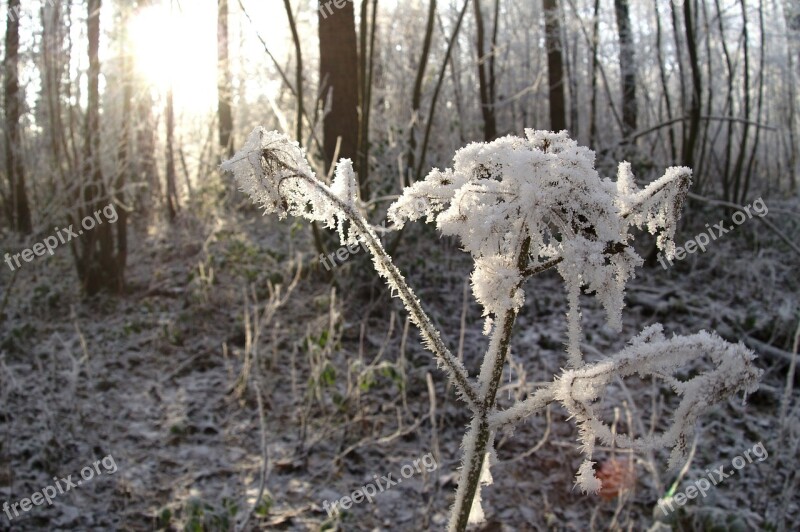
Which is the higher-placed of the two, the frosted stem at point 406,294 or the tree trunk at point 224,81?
the tree trunk at point 224,81

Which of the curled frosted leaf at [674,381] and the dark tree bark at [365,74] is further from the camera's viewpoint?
the dark tree bark at [365,74]

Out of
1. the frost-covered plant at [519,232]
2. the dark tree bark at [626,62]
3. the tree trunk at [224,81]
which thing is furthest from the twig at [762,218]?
the dark tree bark at [626,62]

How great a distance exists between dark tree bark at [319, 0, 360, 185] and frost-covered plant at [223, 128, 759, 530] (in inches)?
183

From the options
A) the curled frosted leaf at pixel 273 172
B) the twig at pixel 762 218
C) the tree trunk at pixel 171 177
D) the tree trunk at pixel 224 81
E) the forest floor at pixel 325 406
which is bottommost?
the forest floor at pixel 325 406

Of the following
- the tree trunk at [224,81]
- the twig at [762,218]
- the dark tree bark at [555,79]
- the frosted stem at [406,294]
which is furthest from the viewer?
the dark tree bark at [555,79]

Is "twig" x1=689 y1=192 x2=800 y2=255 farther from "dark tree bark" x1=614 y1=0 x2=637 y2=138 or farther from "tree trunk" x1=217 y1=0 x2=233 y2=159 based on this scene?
"dark tree bark" x1=614 y1=0 x2=637 y2=138

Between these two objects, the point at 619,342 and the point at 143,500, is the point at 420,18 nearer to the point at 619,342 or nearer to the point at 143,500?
the point at 619,342

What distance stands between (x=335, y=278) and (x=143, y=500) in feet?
8.05

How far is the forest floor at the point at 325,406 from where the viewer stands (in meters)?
3.13

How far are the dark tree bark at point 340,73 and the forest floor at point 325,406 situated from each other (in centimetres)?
112

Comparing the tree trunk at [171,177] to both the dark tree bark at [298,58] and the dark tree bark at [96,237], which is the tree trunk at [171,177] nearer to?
the dark tree bark at [96,237]

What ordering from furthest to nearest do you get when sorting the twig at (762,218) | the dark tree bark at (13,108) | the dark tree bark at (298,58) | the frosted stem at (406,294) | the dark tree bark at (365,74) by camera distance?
the dark tree bark at (13,108) → the dark tree bark at (365,74) → the twig at (762,218) → the dark tree bark at (298,58) → the frosted stem at (406,294)

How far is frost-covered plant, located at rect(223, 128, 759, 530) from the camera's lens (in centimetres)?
65

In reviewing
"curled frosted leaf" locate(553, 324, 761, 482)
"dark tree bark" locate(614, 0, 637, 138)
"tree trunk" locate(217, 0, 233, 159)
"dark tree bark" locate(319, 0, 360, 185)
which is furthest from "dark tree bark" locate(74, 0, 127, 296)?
"dark tree bark" locate(614, 0, 637, 138)
